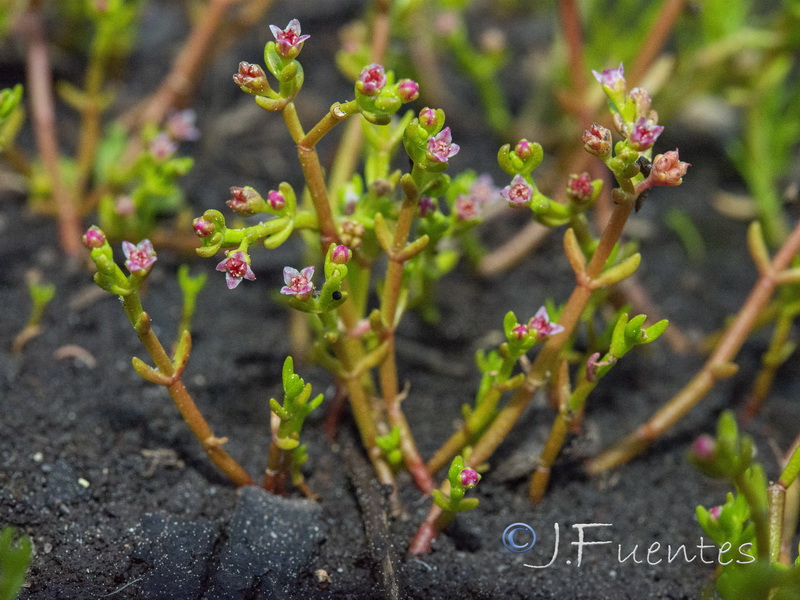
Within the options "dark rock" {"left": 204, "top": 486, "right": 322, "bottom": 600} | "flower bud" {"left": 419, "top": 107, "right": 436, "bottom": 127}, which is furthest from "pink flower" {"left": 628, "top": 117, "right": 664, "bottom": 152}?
"dark rock" {"left": 204, "top": 486, "right": 322, "bottom": 600}

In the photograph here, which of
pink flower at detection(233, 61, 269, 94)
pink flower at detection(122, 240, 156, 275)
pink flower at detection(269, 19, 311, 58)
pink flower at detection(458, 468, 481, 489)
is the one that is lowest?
pink flower at detection(458, 468, 481, 489)

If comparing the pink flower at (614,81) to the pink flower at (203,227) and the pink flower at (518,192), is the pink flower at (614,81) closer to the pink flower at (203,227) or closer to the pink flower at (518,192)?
the pink flower at (518,192)

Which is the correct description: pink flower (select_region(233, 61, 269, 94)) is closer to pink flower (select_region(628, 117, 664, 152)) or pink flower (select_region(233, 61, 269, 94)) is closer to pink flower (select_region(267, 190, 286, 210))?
pink flower (select_region(267, 190, 286, 210))

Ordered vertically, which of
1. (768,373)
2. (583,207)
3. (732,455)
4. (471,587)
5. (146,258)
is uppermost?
(583,207)

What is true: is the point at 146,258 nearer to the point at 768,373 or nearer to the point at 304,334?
the point at 304,334

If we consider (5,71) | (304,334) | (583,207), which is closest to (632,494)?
(583,207)

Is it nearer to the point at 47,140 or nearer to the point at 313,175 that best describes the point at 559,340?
the point at 313,175

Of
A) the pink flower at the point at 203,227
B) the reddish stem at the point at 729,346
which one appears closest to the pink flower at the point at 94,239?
the pink flower at the point at 203,227
